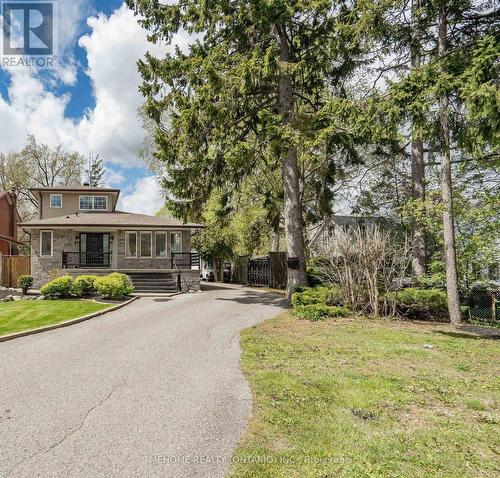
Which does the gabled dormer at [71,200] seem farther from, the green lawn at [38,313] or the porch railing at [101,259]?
the green lawn at [38,313]

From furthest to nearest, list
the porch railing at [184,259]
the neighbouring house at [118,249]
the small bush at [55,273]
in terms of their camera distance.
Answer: the porch railing at [184,259]
the neighbouring house at [118,249]
the small bush at [55,273]

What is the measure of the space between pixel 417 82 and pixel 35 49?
1258 cm

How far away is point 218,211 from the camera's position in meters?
16.7

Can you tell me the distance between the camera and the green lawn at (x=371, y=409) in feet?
9.91

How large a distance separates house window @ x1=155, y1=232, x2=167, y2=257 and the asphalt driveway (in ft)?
39.7

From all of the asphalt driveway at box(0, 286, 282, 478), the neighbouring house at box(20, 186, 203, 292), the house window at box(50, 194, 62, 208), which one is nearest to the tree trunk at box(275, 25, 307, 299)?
the asphalt driveway at box(0, 286, 282, 478)

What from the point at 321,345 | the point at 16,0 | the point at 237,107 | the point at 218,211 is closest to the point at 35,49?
the point at 16,0

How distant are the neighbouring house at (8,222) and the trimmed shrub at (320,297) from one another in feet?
77.7

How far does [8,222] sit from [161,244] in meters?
16.0

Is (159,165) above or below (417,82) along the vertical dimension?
above

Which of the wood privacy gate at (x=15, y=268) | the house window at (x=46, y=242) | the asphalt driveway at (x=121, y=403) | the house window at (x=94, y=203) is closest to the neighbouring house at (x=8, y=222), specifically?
the wood privacy gate at (x=15, y=268)

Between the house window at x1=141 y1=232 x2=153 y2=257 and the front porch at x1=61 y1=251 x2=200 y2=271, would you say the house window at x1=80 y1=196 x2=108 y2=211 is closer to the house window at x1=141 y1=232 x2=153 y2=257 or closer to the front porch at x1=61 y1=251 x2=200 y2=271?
the front porch at x1=61 y1=251 x2=200 y2=271

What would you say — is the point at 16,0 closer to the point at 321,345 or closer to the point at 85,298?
the point at 85,298

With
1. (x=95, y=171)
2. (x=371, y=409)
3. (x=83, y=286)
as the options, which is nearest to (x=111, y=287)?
(x=83, y=286)
